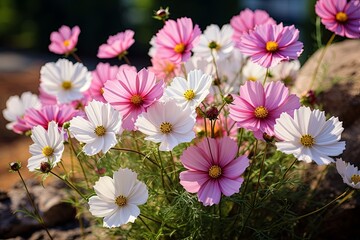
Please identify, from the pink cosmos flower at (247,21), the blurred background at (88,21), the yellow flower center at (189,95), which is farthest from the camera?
the blurred background at (88,21)

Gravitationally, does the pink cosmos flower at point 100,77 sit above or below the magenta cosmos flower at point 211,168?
above

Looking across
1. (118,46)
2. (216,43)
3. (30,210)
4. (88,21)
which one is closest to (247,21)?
(216,43)

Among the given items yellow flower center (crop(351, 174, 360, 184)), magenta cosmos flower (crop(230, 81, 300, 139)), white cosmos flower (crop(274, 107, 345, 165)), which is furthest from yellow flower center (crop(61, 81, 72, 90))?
yellow flower center (crop(351, 174, 360, 184))

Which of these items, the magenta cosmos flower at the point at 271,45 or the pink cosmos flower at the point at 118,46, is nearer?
the magenta cosmos flower at the point at 271,45

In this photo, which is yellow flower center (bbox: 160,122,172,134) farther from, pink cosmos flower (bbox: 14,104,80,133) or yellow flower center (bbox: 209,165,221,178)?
pink cosmos flower (bbox: 14,104,80,133)

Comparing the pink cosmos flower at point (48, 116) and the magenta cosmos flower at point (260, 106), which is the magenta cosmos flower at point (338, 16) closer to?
the magenta cosmos flower at point (260, 106)

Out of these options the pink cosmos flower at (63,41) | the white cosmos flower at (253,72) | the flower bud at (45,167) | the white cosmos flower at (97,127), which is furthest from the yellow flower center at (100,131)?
the white cosmos flower at (253,72)
